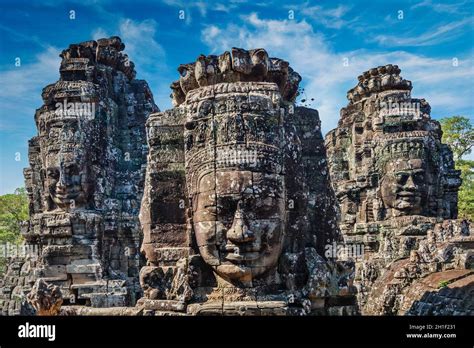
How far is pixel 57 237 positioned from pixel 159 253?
7253mm

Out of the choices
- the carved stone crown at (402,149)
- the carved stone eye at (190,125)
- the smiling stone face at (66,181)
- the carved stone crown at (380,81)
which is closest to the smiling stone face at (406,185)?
the carved stone crown at (402,149)

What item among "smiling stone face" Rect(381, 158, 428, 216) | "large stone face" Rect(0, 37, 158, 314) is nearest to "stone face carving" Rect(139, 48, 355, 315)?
"large stone face" Rect(0, 37, 158, 314)

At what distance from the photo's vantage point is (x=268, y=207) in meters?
6.18

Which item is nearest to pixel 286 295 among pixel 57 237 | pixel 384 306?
pixel 384 306

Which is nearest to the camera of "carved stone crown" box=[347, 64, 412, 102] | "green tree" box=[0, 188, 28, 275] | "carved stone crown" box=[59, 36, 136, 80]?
"carved stone crown" box=[59, 36, 136, 80]

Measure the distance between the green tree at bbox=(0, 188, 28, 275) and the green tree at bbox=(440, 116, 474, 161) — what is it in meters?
25.2

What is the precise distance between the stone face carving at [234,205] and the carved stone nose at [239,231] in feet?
0.04

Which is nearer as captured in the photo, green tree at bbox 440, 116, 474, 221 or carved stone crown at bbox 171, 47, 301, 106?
carved stone crown at bbox 171, 47, 301, 106

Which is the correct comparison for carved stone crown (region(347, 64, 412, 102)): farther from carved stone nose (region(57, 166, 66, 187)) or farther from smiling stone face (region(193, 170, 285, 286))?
smiling stone face (region(193, 170, 285, 286))

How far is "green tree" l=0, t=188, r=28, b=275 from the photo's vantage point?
30266 mm

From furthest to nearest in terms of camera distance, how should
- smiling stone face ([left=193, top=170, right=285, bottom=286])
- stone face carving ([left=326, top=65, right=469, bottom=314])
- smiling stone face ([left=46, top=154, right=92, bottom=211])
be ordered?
stone face carving ([left=326, top=65, right=469, bottom=314]) < smiling stone face ([left=46, top=154, right=92, bottom=211]) < smiling stone face ([left=193, top=170, right=285, bottom=286])

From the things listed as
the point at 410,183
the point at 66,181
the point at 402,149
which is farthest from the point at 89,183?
the point at 410,183

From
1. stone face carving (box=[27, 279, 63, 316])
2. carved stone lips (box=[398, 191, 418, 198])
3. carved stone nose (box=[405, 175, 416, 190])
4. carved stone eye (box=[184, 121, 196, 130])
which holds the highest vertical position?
carved stone eye (box=[184, 121, 196, 130])

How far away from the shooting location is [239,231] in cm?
599
